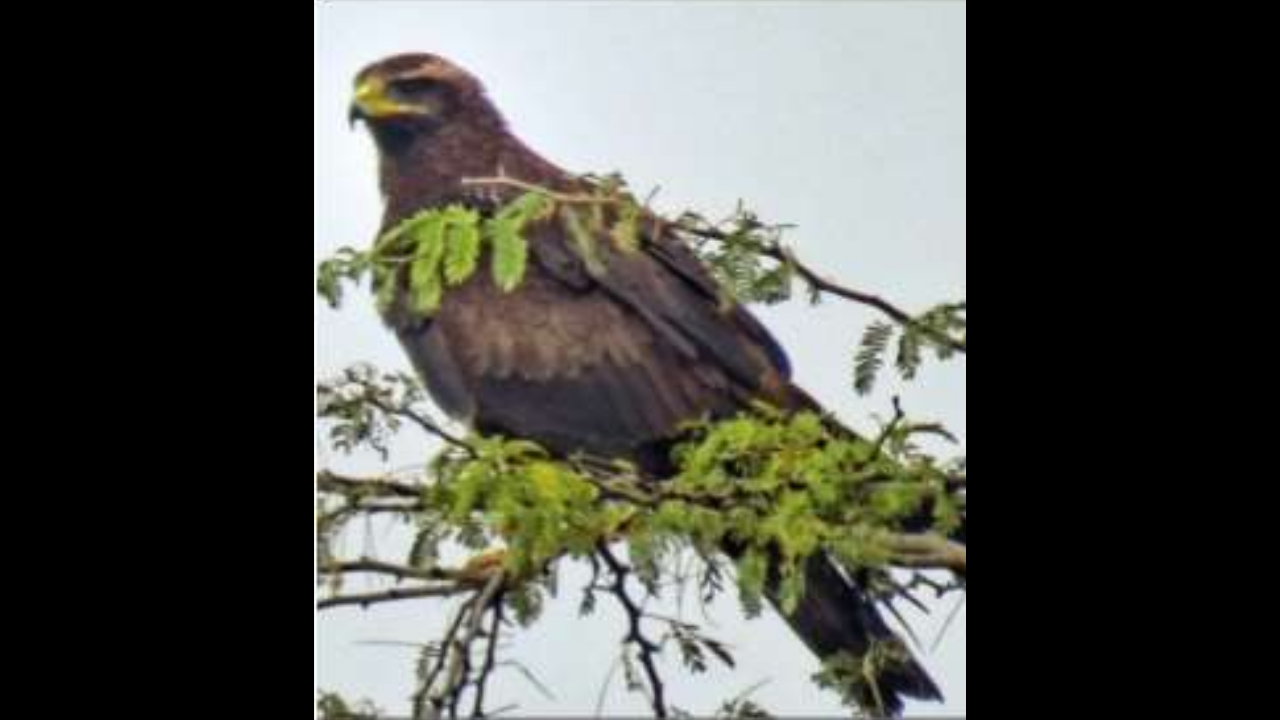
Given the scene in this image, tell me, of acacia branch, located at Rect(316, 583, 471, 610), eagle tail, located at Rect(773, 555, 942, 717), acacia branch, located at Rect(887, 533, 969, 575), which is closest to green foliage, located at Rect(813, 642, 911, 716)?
eagle tail, located at Rect(773, 555, 942, 717)

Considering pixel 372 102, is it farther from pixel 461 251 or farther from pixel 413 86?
pixel 461 251

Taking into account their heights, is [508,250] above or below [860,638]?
above

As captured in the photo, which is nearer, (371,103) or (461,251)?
(461,251)

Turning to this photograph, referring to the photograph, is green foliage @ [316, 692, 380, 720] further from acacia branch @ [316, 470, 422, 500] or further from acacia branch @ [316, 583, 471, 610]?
acacia branch @ [316, 470, 422, 500]

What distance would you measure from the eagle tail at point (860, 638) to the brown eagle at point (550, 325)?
0.82ft

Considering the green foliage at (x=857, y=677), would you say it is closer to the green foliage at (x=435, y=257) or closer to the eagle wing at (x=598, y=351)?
the eagle wing at (x=598, y=351)

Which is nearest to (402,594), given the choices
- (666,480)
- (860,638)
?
(666,480)

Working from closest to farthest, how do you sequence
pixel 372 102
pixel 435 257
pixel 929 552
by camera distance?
pixel 929 552 → pixel 435 257 → pixel 372 102

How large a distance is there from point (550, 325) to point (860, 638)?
590 mm

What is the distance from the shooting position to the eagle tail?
8.33 feet

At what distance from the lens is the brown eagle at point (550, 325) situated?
2.72 m

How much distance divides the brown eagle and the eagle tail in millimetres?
251

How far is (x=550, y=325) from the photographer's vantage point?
2.84 metres
